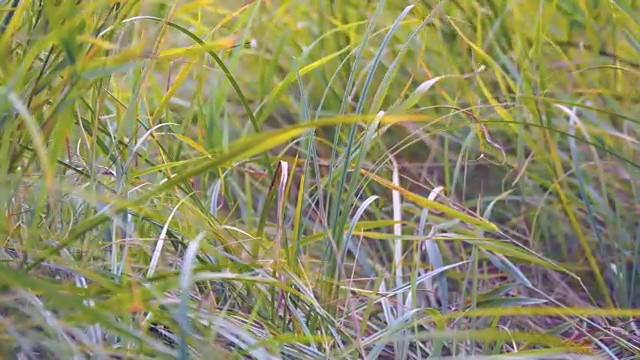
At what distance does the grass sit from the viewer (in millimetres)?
891

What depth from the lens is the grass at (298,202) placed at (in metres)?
0.89

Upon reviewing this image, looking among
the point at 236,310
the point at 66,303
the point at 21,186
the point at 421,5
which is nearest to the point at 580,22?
the point at 421,5

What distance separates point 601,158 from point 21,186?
108cm

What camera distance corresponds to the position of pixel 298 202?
1.12 m

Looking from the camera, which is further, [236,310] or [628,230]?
[628,230]

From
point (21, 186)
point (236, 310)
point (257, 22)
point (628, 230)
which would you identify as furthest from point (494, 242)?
point (257, 22)

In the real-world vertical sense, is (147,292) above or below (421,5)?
below

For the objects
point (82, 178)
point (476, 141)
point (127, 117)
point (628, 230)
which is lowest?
point (628, 230)

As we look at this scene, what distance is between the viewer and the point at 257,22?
1.78 m

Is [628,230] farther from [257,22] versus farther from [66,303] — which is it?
[66,303]

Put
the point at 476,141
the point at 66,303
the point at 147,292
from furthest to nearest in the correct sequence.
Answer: the point at 476,141
the point at 147,292
the point at 66,303

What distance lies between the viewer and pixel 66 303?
2.53 feet

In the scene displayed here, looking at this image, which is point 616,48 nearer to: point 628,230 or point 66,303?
point 628,230

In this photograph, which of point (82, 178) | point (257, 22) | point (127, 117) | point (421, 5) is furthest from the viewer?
point (257, 22)
